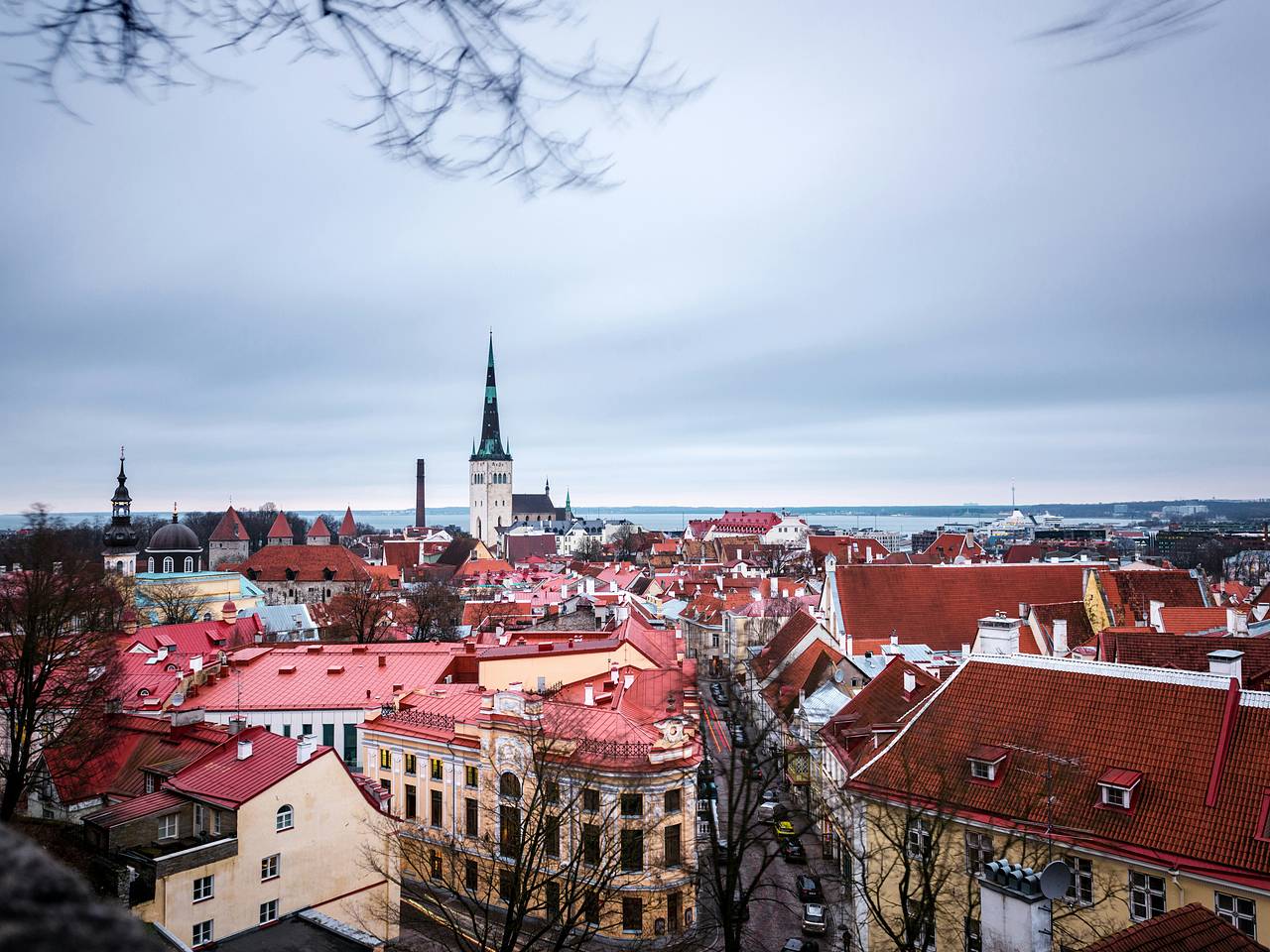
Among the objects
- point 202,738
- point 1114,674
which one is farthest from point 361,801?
point 1114,674

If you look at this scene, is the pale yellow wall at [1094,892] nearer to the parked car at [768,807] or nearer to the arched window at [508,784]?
the arched window at [508,784]

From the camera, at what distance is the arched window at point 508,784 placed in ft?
66.2

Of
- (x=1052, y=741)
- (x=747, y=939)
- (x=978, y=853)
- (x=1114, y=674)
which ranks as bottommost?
(x=747, y=939)

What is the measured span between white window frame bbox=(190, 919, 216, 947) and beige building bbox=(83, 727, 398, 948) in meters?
0.02

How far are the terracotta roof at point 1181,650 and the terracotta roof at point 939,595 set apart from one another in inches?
546

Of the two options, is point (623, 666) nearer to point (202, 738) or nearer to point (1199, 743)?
point (202, 738)

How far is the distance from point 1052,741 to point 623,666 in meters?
14.6

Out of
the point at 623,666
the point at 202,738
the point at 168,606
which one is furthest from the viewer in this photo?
the point at 168,606

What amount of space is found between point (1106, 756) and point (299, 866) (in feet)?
50.6

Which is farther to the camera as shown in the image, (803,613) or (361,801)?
(803,613)

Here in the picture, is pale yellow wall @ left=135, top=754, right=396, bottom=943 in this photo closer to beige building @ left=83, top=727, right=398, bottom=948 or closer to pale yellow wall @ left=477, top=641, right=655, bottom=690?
beige building @ left=83, top=727, right=398, bottom=948

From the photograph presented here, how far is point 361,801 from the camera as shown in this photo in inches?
747

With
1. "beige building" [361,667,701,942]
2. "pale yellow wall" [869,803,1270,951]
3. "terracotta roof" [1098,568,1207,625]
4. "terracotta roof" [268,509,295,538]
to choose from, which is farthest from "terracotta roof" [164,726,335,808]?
"terracotta roof" [268,509,295,538]

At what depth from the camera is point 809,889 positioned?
22.6m
